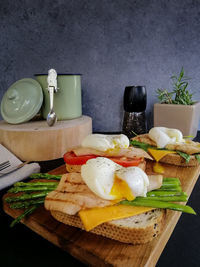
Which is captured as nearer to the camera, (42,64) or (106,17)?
(106,17)

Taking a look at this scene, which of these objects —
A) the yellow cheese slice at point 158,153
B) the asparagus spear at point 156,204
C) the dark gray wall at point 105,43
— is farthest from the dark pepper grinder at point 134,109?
the asparagus spear at point 156,204

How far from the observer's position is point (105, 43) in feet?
8.87

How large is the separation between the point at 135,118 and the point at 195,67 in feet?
3.09

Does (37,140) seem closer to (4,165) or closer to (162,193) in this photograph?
(4,165)

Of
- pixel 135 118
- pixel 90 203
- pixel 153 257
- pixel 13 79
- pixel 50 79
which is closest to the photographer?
pixel 153 257

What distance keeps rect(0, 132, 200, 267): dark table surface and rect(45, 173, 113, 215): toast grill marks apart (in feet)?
0.54

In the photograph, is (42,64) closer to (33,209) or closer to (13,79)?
(13,79)

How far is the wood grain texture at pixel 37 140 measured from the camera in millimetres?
1858

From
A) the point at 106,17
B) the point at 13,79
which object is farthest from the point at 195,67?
the point at 13,79

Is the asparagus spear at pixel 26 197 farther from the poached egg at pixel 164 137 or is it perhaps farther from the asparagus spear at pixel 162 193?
the poached egg at pixel 164 137

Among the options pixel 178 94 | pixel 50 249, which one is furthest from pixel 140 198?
Result: pixel 178 94

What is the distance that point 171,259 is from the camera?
2.85ft

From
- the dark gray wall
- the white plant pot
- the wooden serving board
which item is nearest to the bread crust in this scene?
the wooden serving board

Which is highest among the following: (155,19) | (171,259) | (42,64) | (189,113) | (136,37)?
(155,19)
